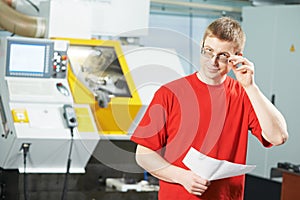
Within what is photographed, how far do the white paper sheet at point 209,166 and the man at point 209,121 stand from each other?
0.08 feet

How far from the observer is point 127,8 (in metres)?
3.93

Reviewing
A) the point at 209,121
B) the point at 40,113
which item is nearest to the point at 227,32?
the point at 209,121

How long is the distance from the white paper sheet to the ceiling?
12.5 feet

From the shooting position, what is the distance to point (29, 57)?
138 inches

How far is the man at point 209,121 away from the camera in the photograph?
1.99m

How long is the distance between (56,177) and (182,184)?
5.50 feet

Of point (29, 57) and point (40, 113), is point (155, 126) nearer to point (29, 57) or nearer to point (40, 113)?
point (40, 113)

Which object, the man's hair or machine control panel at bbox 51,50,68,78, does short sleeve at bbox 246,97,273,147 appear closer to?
the man's hair

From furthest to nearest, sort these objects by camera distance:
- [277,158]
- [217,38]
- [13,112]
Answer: [277,158] < [13,112] < [217,38]

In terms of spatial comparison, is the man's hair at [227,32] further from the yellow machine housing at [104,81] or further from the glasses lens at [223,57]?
the yellow machine housing at [104,81]

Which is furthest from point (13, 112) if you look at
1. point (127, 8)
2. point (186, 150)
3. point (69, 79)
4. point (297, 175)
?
point (297, 175)

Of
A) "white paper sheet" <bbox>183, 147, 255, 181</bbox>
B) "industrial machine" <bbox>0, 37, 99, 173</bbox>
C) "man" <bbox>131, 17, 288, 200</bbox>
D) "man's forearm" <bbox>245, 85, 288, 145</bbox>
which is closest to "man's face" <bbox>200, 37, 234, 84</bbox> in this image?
"man" <bbox>131, 17, 288, 200</bbox>

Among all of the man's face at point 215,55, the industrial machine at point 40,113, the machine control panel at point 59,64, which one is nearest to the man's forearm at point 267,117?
the man's face at point 215,55

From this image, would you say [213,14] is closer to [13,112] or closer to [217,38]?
[13,112]
